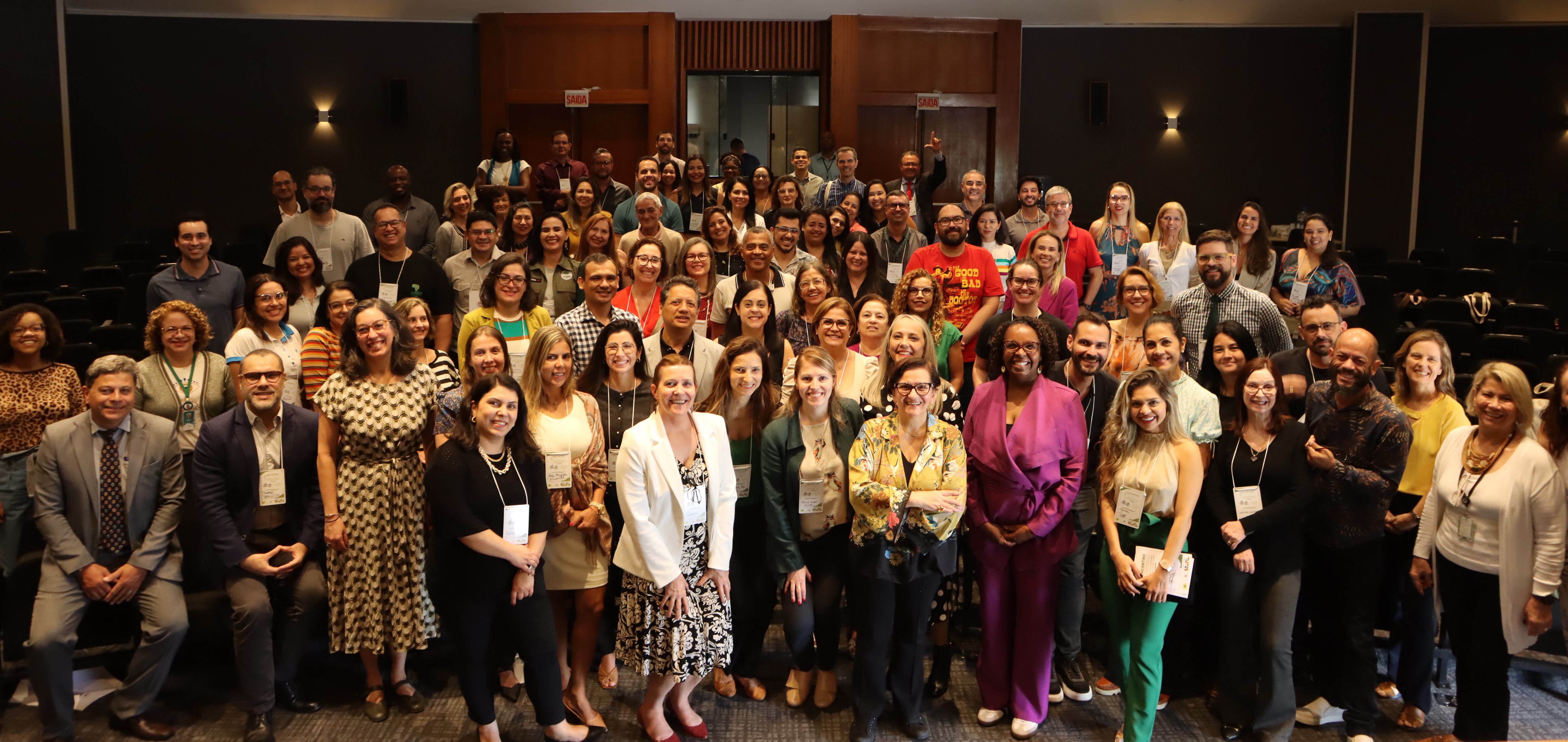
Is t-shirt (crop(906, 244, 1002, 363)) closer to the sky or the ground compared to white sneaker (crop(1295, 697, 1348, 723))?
closer to the sky

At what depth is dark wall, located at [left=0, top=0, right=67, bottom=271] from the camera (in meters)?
9.98

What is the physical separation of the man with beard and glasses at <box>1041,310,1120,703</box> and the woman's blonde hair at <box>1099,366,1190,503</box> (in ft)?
0.47

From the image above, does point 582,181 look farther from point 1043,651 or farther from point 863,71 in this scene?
point 863,71

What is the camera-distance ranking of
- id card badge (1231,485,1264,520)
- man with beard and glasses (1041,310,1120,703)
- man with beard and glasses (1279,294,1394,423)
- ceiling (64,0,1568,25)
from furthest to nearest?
1. ceiling (64,0,1568,25)
2. man with beard and glasses (1279,294,1394,423)
3. man with beard and glasses (1041,310,1120,703)
4. id card badge (1231,485,1264,520)

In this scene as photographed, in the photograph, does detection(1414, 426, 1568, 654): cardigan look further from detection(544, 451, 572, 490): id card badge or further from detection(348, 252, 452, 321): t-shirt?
detection(348, 252, 452, 321): t-shirt

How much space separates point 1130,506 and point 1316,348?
1.35 m

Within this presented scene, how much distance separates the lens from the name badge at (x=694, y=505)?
3516 mm

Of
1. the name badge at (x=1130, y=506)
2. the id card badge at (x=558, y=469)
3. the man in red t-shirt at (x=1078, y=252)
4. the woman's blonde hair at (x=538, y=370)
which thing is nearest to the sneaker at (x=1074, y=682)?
the name badge at (x=1130, y=506)

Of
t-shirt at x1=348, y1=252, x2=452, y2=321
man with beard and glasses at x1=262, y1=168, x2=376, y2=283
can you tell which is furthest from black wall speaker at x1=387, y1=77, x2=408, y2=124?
t-shirt at x1=348, y1=252, x2=452, y2=321

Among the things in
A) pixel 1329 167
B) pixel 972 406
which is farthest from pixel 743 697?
pixel 1329 167

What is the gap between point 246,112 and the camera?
11.0m

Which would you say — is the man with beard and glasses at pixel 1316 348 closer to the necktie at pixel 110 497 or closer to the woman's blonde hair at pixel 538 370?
the woman's blonde hair at pixel 538 370

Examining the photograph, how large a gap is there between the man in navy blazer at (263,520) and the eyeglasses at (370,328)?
359mm

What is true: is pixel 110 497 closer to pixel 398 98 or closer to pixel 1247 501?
pixel 1247 501
